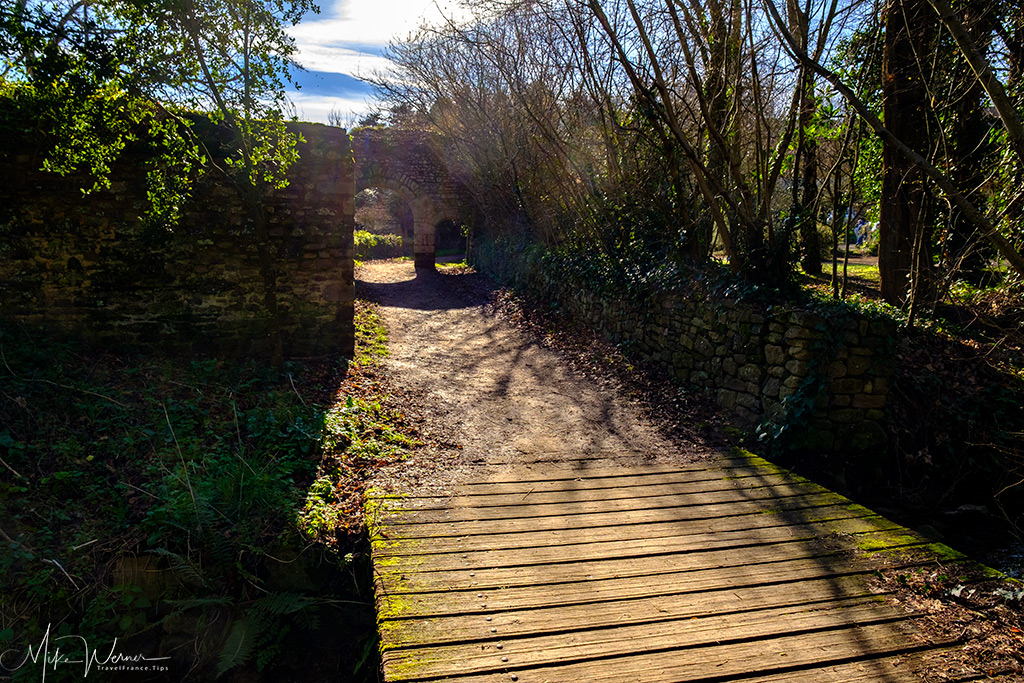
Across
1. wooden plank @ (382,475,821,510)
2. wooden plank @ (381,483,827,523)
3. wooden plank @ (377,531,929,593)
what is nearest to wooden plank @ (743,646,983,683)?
wooden plank @ (377,531,929,593)

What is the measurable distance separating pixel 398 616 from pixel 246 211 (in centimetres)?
586

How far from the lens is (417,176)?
737 inches

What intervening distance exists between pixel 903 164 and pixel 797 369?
173 inches

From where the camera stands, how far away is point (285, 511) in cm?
429

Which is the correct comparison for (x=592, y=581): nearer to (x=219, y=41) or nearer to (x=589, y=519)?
(x=589, y=519)

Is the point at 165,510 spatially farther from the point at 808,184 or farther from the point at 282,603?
the point at 808,184

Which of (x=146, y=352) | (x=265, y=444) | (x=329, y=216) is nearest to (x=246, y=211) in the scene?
(x=329, y=216)

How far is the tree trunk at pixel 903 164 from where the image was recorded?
277 inches

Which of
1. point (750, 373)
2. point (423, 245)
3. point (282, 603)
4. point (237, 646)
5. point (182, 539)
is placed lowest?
point (237, 646)

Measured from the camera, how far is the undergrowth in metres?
3.84

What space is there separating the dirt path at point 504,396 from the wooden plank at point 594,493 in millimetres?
630

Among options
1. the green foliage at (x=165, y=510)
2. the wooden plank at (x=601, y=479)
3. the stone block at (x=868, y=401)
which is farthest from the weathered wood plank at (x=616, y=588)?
the stone block at (x=868, y=401)

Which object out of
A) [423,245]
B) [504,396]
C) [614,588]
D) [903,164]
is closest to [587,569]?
[614,588]

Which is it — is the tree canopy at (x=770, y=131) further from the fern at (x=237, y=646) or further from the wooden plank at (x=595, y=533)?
the fern at (x=237, y=646)
